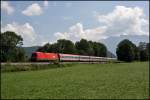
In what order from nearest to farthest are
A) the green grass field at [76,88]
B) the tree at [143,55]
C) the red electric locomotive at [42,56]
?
the green grass field at [76,88] < the red electric locomotive at [42,56] < the tree at [143,55]

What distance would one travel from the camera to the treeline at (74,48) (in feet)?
481

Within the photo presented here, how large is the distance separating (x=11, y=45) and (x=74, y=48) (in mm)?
37428

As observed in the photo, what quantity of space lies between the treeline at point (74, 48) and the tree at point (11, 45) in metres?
21.2

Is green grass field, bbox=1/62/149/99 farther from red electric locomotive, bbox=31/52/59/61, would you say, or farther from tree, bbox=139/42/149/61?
tree, bbox=139/42/149/61

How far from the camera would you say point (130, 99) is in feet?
47.5

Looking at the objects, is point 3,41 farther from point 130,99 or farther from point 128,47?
point 130,99

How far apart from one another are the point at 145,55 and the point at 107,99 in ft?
495

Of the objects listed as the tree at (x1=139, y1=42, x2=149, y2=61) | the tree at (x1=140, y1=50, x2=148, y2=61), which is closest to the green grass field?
the tree at (x1=140, y1=50, x2=148, y2=61)

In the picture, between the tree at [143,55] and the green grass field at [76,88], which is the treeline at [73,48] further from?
the green grass field at [76,88]

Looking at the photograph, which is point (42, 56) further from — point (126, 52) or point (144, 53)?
point (144, 53)

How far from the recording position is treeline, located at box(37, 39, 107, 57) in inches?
5773

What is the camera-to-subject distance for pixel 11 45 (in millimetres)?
124750

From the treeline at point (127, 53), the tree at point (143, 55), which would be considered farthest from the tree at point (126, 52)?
the tree at point (143, 55)

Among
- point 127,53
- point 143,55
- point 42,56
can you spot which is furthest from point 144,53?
point 42,56
